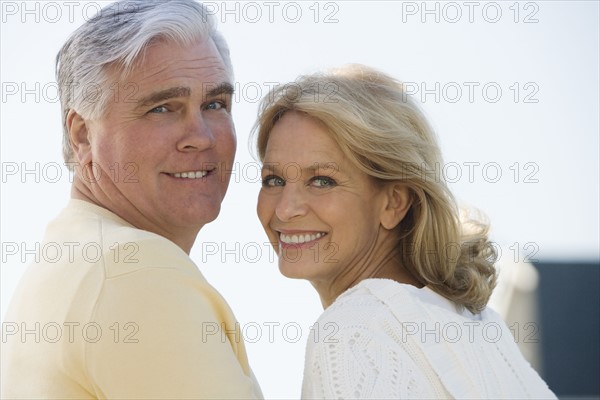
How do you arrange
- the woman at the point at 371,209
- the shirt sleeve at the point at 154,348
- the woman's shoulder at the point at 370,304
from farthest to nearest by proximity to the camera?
the woman at the point at 371,209, the woman's shoulder at the point at 370,304, the shirt sleeve at the point at 154,348

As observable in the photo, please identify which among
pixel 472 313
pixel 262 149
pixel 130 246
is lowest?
pixel 472 313

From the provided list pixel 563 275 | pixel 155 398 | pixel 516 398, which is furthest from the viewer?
pixel 563 275

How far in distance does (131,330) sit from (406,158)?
1195 millimetres

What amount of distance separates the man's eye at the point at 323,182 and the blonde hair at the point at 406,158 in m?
0.11

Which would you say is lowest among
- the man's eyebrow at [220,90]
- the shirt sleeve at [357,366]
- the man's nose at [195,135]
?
the shirt sleeve at [357,366]

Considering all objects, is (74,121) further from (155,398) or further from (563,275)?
(563,275)

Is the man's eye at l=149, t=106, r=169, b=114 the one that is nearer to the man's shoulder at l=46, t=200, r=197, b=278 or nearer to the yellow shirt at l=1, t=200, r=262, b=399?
the man's shoulder at l=46, t=200, r=197, b=278

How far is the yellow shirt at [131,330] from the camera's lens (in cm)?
256

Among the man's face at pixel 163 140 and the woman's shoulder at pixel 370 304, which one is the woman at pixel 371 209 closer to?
the woman's shoulder at pixel 370 304

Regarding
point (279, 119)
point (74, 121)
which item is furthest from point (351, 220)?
point (74, 121)

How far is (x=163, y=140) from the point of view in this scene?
3303 mm

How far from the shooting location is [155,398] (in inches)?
101

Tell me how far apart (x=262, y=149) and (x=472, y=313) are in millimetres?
1040

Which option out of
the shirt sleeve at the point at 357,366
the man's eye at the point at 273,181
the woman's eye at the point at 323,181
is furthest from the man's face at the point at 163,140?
the shirt sleeve at the point at 357,366
